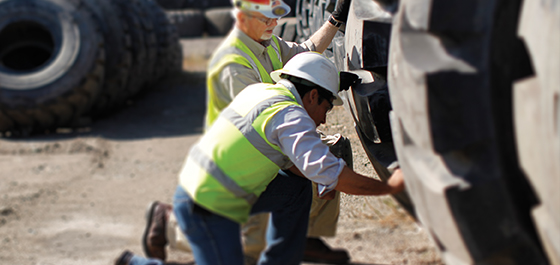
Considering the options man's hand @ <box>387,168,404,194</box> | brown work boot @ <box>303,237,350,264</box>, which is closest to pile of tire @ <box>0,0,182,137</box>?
brown work boot @ <box>303,237,350,264</box>

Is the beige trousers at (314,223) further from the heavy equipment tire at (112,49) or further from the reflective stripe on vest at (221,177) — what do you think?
the heavy equipment tire at (112,49)

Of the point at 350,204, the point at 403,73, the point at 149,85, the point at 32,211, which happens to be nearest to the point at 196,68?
the point at 149,85

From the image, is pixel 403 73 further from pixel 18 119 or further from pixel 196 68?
pixel 196 68

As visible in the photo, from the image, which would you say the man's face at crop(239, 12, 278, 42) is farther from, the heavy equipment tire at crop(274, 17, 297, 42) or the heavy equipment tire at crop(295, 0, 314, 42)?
the heavy equipment tire at crop(274, 17, 297, 42)

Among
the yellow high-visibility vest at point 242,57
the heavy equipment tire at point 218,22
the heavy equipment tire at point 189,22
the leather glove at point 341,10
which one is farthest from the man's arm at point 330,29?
the heavy equipment tire at point 189,22

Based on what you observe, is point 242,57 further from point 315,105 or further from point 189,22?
point 189,22

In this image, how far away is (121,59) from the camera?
5887 mm

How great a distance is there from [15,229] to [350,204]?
296cm

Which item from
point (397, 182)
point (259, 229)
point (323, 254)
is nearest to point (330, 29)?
point (397, 182)

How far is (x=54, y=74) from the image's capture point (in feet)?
18.2

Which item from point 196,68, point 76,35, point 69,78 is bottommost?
point 196,68

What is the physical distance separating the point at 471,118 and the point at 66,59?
5404 millimetres

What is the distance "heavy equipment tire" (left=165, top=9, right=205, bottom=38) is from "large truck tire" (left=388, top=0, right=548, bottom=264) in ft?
35.0

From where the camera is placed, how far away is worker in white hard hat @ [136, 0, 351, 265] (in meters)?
1.84
